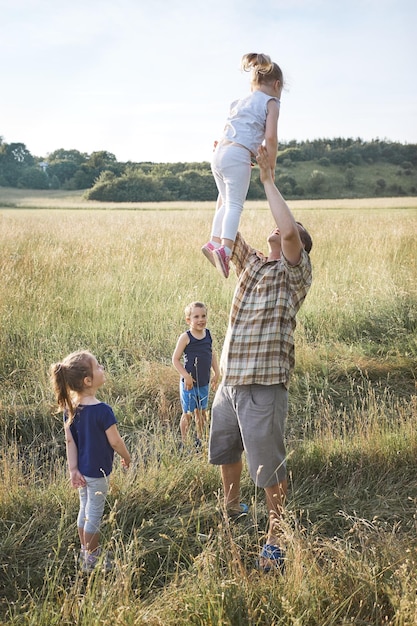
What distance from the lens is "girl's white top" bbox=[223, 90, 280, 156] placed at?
3521mm

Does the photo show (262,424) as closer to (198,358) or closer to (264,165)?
(264,165)

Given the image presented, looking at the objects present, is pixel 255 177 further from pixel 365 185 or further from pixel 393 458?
pixel 393 458

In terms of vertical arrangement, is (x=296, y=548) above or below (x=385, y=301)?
below

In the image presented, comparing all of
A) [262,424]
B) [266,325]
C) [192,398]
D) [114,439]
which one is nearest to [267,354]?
[266,325]

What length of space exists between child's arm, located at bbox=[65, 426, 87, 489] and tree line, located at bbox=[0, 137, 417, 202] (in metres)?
33.6

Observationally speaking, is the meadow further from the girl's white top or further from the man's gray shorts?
the girl's white top

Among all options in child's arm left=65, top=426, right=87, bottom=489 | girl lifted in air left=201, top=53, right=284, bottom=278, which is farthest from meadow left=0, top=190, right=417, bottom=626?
girl lifted in air left=201, top=53, right=284, bottom=278

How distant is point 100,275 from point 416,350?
4.50m

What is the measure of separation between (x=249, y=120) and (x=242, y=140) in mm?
111

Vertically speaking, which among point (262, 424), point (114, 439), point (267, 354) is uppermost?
point (267, 354)

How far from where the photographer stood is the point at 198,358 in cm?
472

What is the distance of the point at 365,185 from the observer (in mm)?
44000

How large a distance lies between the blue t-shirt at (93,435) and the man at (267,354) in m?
0.61

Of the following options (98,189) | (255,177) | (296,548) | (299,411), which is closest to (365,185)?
(255,177)
